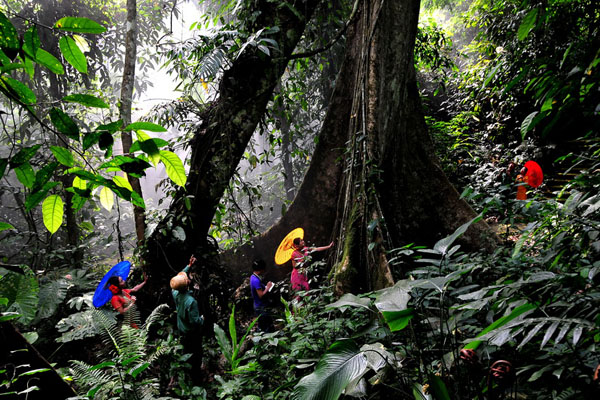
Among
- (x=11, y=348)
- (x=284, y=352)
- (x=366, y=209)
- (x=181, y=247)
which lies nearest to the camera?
(x=11, y=348)

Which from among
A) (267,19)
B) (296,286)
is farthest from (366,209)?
(267,19)

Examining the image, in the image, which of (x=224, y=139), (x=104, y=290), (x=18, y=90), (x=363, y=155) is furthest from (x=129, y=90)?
(x=18, y=90)

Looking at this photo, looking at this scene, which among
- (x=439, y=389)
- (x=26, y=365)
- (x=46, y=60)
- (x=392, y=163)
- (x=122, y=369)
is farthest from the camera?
(x=392, y=163)

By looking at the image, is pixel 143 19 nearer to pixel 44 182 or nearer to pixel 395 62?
pixel 395 62

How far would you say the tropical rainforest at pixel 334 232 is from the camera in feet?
3.62

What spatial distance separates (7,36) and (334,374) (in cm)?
129

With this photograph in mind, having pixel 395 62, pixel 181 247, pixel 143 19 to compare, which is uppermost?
pixel 143 19

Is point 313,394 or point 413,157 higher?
point 413,157

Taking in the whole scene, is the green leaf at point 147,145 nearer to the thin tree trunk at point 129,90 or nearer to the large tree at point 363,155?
the large tree at point 363,155

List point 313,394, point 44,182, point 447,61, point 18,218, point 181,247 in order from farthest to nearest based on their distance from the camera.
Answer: point 18,218 → point 447,61 → point 181,247 → point 313,394 → point 44,182

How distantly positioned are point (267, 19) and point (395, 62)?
62.7 inches

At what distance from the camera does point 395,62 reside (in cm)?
409

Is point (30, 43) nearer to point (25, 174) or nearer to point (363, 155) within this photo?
point (25, 174)

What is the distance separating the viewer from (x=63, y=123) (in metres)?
0.83
